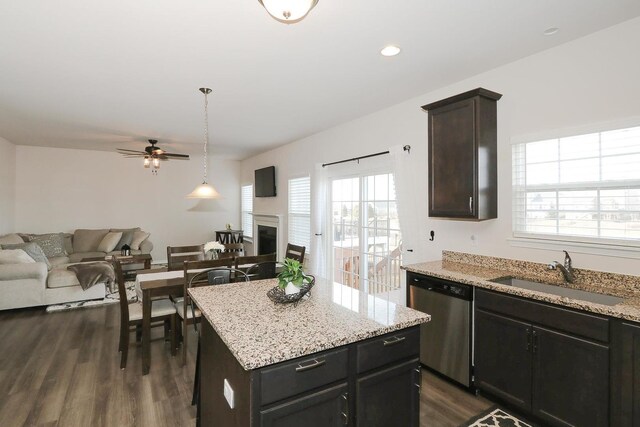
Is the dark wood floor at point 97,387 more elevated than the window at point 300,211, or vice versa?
the window at point 300,211

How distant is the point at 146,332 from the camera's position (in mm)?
3037

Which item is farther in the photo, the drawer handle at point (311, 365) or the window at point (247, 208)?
the window at point (247, 208)

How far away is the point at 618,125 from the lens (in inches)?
89.3

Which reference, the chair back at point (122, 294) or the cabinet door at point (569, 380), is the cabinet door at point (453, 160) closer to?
the cabinet door at point (569, 380)

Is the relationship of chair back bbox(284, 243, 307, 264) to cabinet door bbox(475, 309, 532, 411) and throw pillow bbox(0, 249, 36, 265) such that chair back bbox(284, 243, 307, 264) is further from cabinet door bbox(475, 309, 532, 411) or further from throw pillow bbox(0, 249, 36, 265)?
throw pillow bbox(0, 249, 36, 265)

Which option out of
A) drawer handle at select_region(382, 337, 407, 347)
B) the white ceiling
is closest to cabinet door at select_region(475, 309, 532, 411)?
drawer handle at select_region(382, 337, 407, 347)

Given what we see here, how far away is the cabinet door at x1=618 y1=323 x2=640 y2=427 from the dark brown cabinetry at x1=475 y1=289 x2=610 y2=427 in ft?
0.23

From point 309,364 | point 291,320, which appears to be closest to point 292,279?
point 291,320

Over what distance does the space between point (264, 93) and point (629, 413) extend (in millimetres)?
3777

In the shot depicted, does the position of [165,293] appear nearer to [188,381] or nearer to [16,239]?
[188,381]

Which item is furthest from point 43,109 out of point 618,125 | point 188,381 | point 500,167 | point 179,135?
point 618,125

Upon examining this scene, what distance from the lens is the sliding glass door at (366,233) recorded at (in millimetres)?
4016

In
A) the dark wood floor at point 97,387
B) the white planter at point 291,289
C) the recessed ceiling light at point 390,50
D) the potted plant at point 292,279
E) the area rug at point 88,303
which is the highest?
the recessed ceiling light at point 390,50

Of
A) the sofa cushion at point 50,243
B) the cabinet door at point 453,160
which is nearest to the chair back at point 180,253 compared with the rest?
the cabinet door at point 453,160
